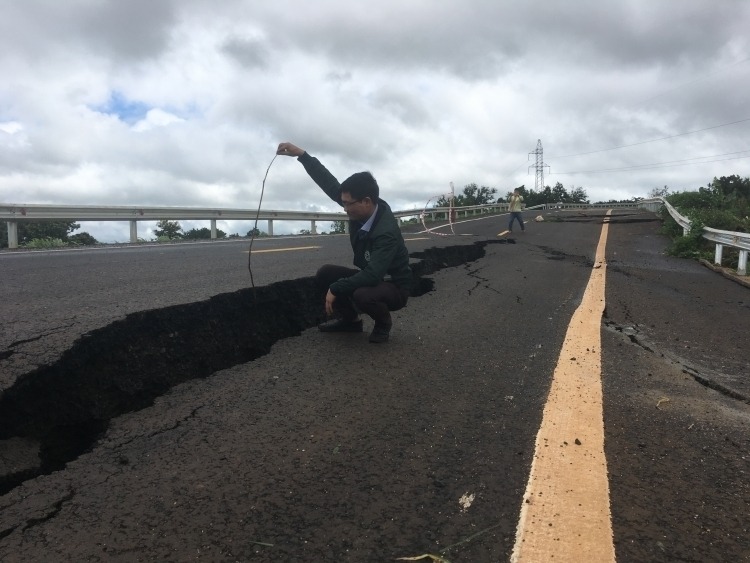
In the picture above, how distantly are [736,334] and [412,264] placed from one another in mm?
4073

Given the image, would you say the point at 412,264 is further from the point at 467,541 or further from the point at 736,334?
the point at 467,541

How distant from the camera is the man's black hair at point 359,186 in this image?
13.2ft

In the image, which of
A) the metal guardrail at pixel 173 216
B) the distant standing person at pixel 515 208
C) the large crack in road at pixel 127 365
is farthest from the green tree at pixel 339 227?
the large crack in road at pixel 127 365

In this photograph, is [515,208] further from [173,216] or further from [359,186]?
[359,186]

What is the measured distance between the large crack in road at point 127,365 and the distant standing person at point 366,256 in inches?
28.2

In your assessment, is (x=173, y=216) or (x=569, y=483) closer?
(x=569, y=483)

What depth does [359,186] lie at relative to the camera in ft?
13.2

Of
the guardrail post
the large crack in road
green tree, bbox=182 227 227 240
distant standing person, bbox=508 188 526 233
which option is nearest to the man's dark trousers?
the large crack in road

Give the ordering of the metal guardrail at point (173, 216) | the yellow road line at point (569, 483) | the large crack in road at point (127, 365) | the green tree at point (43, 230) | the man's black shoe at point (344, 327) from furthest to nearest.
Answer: the green tree at point (43, 230)
the metal guardrail at point (173, 216)
the man's black shoe at point (344, 327)
the large crack in road at point (127, 365)
the yellow road line at point (569, 483)

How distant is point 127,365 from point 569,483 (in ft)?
8.87

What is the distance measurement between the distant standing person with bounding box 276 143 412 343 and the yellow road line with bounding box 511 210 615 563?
1371 mm

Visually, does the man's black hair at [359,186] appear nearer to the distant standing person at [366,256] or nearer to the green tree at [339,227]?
the distant standing person at [366,256]


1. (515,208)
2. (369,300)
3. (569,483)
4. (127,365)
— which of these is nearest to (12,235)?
(127,365)

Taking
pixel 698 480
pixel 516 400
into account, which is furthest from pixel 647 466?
pixel 516 400
